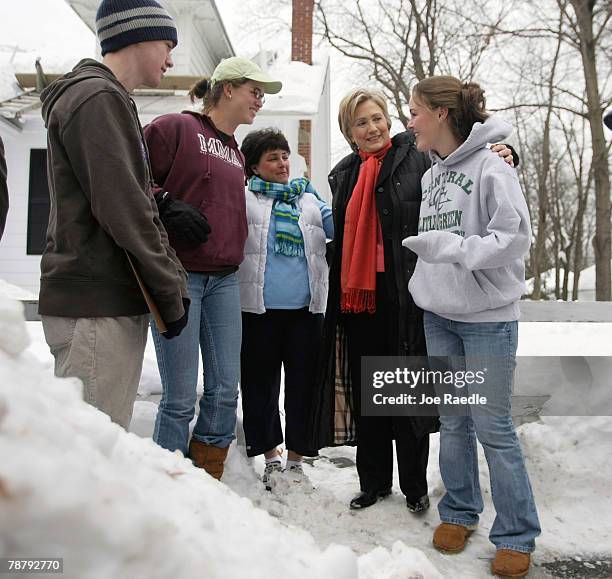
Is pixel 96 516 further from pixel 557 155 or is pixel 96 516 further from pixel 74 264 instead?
pixel 557 155

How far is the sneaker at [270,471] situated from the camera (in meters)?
3.04

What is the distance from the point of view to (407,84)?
1622cm

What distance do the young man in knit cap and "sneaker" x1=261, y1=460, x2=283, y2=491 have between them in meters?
1.34

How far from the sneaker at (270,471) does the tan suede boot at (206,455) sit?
35 centimetres

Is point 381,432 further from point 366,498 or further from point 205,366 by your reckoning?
point 205,366

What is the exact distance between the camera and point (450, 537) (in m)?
2.55

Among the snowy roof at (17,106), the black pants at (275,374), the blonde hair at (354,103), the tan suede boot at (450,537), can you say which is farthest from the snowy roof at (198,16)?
the tan suede boot at (450,537)

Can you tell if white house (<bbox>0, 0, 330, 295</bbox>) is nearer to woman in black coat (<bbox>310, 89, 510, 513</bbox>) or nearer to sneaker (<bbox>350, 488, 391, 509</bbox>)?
woman in black coat (<bbox>310, 89, 510, 513</bbox>)

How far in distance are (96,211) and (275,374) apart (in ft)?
5.67

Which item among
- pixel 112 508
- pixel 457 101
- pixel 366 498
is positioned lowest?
pixel 366 498

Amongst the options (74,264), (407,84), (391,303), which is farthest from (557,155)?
(74,264)

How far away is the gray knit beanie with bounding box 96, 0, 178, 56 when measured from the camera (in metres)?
2.02

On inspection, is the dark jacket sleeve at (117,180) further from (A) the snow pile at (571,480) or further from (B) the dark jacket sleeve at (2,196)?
(A) the snow pile at (571,480)

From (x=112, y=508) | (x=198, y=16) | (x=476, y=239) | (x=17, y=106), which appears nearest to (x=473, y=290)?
(x=476, y=239)
